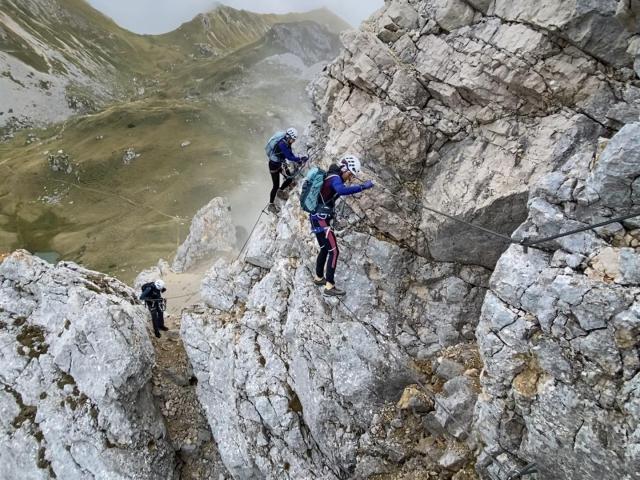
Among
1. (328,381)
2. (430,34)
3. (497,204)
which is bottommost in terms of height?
(328,381)

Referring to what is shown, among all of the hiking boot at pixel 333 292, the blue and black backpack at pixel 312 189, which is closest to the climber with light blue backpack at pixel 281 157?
the blue and black backpack at pixel 312 189

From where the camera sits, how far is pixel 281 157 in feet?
78.9

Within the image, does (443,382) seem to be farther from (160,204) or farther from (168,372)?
(160,204)

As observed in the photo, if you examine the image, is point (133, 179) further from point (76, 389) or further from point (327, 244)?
point (327, 244)

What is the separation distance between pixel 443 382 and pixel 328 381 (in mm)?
4842

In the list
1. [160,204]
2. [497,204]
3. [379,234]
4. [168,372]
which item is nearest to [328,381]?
[379,234]

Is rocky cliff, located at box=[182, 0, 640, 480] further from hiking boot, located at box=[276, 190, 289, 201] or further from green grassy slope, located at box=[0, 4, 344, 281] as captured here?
green grassy slope, located at box=[0, 4, 344, 281]

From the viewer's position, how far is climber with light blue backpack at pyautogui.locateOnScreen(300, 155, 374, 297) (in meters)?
17.1

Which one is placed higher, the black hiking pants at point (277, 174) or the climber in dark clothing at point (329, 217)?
the black hiking pants at point (277, 174)

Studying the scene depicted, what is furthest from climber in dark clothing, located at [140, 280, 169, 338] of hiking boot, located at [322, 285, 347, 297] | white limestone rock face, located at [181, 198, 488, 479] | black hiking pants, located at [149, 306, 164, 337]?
hiking boot, located at [322, 285, 347, 297]

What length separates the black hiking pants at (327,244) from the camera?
1791 cm

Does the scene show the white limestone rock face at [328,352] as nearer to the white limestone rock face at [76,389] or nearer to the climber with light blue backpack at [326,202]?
the climber with light blue backpack at [326,202]

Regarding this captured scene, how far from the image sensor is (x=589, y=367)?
37.6ft

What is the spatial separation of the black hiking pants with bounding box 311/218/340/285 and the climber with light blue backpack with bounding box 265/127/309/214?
634 centimetres
